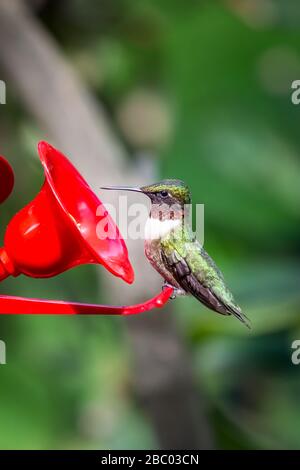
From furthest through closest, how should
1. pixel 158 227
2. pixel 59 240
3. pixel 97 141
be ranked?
pixel 97 141, pixel 59 240, pixel 158 227

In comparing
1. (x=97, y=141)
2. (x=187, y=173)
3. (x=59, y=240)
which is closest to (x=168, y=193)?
(x=59, y=240)

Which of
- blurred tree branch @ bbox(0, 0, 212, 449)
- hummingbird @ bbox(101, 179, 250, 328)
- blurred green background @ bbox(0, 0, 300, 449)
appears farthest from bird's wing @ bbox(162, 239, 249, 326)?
blurred green background @ bbox(0, 0, 300, 449)

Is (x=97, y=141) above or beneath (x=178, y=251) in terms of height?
above

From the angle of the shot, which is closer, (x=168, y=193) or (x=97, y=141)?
(x=168, y=193)

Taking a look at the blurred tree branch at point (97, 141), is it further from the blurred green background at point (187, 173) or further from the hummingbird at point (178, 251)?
the hummingbird at point (178, 251)

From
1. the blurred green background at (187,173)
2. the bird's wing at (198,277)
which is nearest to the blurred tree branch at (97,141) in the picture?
the blurred green background at (187,173)

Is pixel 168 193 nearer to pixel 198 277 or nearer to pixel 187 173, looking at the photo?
pixel 198 277

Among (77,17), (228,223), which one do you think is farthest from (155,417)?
(77,17)

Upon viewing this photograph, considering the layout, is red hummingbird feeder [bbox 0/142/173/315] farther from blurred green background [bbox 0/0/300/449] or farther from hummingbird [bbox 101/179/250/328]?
blurred green background [bbox 0/0/300/449]
